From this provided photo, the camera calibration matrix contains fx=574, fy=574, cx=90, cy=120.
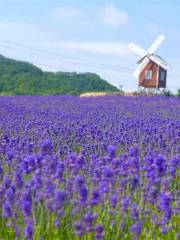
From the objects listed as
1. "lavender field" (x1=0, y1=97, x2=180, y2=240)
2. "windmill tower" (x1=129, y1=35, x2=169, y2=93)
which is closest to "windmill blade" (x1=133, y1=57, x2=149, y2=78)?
"windmill tower" (x1=129, y1=35, x2=169, y2=93)

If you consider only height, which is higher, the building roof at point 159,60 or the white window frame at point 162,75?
the building roof at point 159,60

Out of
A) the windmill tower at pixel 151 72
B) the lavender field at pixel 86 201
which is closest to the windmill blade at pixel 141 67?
the windmill tower at pixel 151 72

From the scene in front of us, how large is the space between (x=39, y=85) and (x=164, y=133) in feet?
96.8

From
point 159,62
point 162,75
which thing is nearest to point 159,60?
point 159,62

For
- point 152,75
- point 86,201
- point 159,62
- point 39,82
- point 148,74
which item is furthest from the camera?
point 39,82

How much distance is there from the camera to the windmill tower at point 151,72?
102 ft

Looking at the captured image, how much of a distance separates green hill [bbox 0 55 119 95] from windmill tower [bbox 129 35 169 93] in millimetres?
3693

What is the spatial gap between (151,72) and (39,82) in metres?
7.78

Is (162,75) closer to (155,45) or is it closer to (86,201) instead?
(155,45)

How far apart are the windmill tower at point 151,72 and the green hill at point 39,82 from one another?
369 cm

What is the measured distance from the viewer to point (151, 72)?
31.1 m

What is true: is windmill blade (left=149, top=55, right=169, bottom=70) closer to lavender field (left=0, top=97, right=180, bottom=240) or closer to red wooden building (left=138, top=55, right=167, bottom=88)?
red wooden building (left=138, top=55, right=167, bottom=88)

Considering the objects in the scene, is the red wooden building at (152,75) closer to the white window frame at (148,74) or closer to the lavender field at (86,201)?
the white window frame at (148,74)

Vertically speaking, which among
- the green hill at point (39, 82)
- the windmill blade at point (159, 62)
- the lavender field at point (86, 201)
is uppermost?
the windmill blade at point (159, 62)
